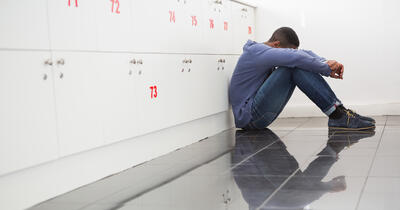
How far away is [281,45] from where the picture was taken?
3.83 meters

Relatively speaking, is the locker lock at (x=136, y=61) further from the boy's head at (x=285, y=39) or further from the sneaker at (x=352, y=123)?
the sneaker at (x=352, y=123)

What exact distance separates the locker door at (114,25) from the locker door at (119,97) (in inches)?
2.0

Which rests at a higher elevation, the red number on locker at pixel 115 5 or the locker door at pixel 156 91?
the red number on locker at pixel 115 5

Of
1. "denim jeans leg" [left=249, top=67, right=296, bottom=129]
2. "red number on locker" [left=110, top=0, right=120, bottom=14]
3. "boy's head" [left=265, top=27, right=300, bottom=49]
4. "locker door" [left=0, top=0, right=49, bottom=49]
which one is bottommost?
Answer: "denim jeans leg" [left=249, top=67, right=296, bottom=129]

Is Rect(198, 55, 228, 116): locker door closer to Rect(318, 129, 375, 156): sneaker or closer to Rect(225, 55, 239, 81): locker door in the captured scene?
Rect(225, 55, 239, 81): locker door

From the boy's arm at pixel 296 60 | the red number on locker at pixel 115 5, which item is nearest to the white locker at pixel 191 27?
the boy's arm at pixel 296 60

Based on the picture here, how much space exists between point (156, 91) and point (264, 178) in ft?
3.27

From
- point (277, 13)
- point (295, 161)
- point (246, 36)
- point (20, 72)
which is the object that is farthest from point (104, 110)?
point (277, 13)

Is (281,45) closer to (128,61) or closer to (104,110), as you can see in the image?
(128,61)

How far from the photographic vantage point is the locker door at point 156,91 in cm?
289

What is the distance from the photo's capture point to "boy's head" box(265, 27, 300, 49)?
379 cm

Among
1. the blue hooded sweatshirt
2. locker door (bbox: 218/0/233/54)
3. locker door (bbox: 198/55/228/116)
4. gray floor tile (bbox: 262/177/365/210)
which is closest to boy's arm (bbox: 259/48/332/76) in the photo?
the blue hooded sweatshirt

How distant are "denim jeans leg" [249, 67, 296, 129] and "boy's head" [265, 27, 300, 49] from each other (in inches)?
8.9

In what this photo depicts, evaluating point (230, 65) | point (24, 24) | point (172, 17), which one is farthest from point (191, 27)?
point (24, 24)
